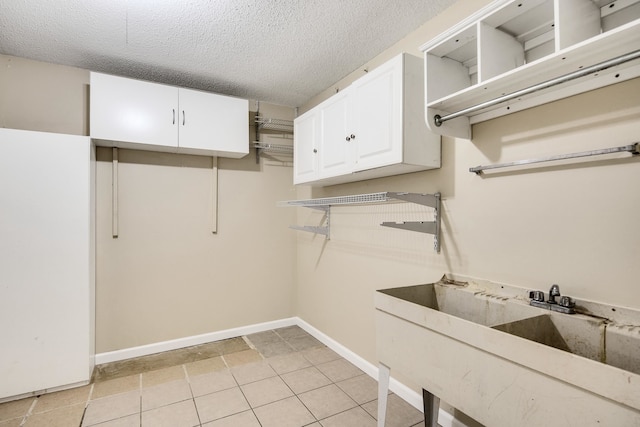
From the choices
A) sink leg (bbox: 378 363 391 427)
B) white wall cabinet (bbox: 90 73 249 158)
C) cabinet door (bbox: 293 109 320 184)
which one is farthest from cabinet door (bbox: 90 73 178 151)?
sink leg (bbox: 378 363 391 427)

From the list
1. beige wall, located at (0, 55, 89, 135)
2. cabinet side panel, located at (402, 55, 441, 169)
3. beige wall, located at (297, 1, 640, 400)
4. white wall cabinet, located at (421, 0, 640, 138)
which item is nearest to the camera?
white wall cabinet, located at (421, 0, 640, 138)

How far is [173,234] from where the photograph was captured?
10.6 ft

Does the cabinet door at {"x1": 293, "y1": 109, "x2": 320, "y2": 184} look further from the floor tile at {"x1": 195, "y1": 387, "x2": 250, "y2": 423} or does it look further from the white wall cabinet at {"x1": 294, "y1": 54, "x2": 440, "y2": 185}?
the floor tile at {"x1": 195, "y1": 387, "x2": 250, "y2": 423}

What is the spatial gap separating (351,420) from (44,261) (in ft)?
8.06

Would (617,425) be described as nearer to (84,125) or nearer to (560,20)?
(560,20)

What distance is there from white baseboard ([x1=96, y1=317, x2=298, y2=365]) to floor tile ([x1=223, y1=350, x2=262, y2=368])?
412 millimetres

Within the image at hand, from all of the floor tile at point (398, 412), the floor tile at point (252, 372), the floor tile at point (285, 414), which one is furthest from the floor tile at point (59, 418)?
the floor tile at point (398, 412)

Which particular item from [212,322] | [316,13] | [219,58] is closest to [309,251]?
[212,322]

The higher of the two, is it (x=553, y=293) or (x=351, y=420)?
(x=553, y=293)

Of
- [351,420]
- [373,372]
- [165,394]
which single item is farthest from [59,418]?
[373,372]

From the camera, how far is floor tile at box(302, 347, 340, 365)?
9.56 ft

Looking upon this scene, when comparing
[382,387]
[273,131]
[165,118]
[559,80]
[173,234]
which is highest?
[273,131]

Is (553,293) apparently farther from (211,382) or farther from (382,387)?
(211,382)

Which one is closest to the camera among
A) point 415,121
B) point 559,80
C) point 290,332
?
point 559,80
